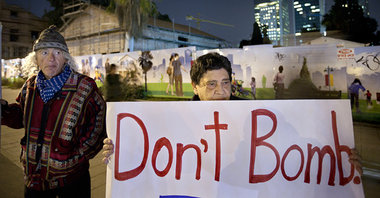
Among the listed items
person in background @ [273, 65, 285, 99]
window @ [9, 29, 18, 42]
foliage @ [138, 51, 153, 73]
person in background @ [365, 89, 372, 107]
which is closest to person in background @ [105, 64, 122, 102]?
foliage @ [138, 51, 153, 73]

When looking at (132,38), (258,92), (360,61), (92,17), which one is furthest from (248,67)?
(92,17)

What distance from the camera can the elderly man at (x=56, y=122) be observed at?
1457mm

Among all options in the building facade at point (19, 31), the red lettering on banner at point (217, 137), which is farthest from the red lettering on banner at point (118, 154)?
the building facade at point (19, 31)

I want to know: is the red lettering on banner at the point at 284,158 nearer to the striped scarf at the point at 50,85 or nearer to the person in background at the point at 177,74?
the striped scarf at the point at 50,85

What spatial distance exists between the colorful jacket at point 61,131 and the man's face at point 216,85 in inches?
31.8

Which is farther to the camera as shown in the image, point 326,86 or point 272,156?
point 326,86

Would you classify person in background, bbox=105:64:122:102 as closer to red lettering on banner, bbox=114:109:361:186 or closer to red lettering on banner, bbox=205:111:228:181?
red lettering on banner, bbox=114:109:361:186

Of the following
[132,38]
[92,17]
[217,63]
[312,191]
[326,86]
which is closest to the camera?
[312,191]

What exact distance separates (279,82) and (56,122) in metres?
8.04

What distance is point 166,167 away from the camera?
4.29ft

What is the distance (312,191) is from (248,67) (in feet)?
26.1

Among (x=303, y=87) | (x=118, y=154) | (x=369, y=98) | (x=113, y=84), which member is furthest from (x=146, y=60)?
(x=118, y=154)

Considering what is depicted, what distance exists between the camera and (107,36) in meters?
21.3

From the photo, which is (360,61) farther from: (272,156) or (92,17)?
(92,17)
